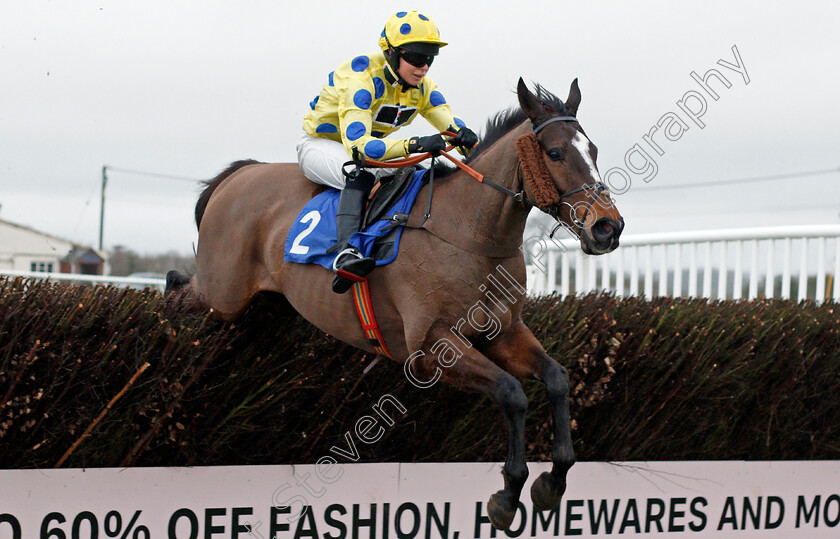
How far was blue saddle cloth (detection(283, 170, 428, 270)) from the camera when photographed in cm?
395

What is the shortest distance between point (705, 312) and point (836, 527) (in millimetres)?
1535

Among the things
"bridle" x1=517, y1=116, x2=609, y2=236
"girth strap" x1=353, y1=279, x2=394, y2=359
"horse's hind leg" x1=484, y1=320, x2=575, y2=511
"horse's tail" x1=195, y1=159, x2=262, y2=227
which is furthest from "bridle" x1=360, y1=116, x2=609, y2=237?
"horse's tail" x1=195, y1=159, x2=262, y2=227

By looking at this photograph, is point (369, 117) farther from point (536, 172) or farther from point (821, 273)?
point (821, 273)

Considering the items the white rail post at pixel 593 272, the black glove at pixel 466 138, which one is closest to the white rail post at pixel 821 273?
the white rail post at pixel 593 272

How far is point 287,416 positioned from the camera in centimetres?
457

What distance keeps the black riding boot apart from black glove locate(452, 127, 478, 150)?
0.42 m

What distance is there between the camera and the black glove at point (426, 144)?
3840 millimetres

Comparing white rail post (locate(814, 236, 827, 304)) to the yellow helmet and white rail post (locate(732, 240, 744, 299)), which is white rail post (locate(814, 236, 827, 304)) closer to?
white rail post (locate(732, 240, 744, 299))

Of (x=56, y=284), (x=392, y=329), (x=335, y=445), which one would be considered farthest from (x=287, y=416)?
(x=56, y=284)

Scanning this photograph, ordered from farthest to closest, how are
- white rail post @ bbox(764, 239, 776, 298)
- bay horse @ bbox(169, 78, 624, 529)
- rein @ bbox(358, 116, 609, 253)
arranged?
1. white rail post @ bbox(764, 239, 776, 298)
2. bay horse @ bbox(169, 78, 624, 529)
3. rein @ bbox(358, 116, 609, 253)

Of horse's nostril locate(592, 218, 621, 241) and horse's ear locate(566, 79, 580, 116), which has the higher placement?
horse's ear locate(566, 79, 580, 116)

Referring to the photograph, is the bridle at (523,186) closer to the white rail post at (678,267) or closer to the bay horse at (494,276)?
the bay horse at (494,276)

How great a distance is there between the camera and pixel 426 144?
3.84 meters

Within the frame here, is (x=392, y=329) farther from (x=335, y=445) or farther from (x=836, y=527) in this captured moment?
(x=836, y=527)
